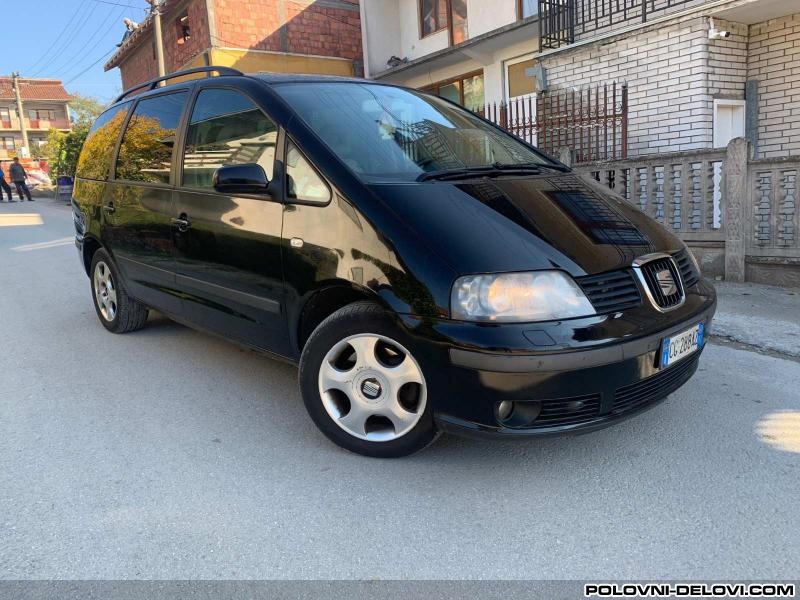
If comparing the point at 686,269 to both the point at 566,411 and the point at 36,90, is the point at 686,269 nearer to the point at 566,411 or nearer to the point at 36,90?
the point at 566,411

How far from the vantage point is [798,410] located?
3439 millimetres

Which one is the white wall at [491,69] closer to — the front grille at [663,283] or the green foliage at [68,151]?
the front grille at [663,283]

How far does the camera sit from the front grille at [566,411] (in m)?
2.58

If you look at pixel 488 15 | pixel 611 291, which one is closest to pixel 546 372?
pixel 611 291

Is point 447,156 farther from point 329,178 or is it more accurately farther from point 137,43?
point 137,43

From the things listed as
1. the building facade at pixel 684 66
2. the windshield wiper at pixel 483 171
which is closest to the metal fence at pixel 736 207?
the building facade at pixel 684 66

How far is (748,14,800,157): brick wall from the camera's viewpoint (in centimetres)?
819

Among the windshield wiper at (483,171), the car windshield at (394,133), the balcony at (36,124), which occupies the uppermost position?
the balcony at (36,124)

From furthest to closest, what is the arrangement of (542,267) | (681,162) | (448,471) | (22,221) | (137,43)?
(137,43) → (22,221) → (681,162) → (448,471) → (542,267)

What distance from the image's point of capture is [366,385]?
9.52ft

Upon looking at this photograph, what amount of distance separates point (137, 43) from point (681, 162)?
2330cm

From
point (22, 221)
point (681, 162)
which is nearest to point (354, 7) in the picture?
point (22, 221)

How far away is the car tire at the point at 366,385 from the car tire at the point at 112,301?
8.12 ft

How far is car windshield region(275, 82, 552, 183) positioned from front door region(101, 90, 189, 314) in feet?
3.78
